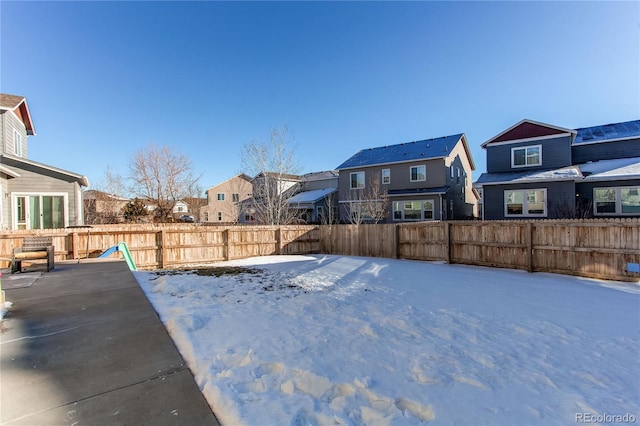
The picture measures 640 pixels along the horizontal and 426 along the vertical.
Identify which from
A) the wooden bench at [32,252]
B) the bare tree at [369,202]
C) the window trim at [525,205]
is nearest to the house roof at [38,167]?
the wooden bench at [32,252]

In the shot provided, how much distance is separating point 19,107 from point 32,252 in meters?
12.5

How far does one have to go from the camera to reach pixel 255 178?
2144cm

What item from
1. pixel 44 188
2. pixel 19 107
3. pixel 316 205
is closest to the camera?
pixel 44 188

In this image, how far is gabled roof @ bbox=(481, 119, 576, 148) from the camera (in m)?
17.4

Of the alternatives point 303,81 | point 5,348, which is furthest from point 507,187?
point 5,348

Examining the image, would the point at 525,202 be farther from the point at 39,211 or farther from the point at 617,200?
the point at 39,211

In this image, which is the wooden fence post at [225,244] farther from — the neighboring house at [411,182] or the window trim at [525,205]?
the window trim at [525,205]

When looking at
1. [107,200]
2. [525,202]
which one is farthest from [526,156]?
[107,200]

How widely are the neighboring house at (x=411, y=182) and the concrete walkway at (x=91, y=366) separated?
1817 cm

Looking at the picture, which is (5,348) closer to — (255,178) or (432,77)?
(432,77)

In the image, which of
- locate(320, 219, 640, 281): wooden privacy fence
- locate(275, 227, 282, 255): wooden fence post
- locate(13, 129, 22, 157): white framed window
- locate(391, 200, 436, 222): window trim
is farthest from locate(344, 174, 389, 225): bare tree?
locate(13, 129, 22, 157): white framed window

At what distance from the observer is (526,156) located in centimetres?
1822

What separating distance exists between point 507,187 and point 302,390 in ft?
62.2

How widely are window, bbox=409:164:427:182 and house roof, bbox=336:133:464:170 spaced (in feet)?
2.30
